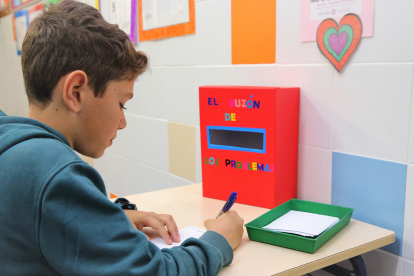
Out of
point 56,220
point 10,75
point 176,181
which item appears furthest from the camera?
point 10,75

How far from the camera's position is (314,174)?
4.14 feet

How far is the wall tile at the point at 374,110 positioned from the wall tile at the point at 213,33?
539 mm

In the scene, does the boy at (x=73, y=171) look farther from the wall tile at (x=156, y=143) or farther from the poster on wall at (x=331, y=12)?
the wall tile at (x=156, y=143)

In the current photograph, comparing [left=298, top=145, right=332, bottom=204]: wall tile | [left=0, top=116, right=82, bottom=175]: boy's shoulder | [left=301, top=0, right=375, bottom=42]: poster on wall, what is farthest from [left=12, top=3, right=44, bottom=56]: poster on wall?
[left=0, top=116, right=82, bottom=175]: boy's shoulder

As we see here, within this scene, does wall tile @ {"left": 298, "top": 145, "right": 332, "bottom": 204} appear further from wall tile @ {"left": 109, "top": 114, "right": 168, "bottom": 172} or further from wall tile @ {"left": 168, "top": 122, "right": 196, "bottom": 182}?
wall tile @ {"left": 109, "top": 114, "right": 168, "bottom": 172}

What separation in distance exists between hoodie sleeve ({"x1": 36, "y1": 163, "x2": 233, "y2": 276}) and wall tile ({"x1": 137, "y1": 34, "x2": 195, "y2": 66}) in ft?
3.84

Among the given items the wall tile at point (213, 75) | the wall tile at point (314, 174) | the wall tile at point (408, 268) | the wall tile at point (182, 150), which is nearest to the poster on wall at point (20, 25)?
the wall tile at point (182, 150)

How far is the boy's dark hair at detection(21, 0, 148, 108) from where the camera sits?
0.75m

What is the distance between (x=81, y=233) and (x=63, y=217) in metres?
0.04

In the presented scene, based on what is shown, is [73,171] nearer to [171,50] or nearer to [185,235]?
[185,235]

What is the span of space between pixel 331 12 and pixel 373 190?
532mm

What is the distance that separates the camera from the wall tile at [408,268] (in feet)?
3.42

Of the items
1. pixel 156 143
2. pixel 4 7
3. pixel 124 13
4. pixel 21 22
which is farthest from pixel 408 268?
pixel 4 7

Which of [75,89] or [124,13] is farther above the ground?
[124,13]
